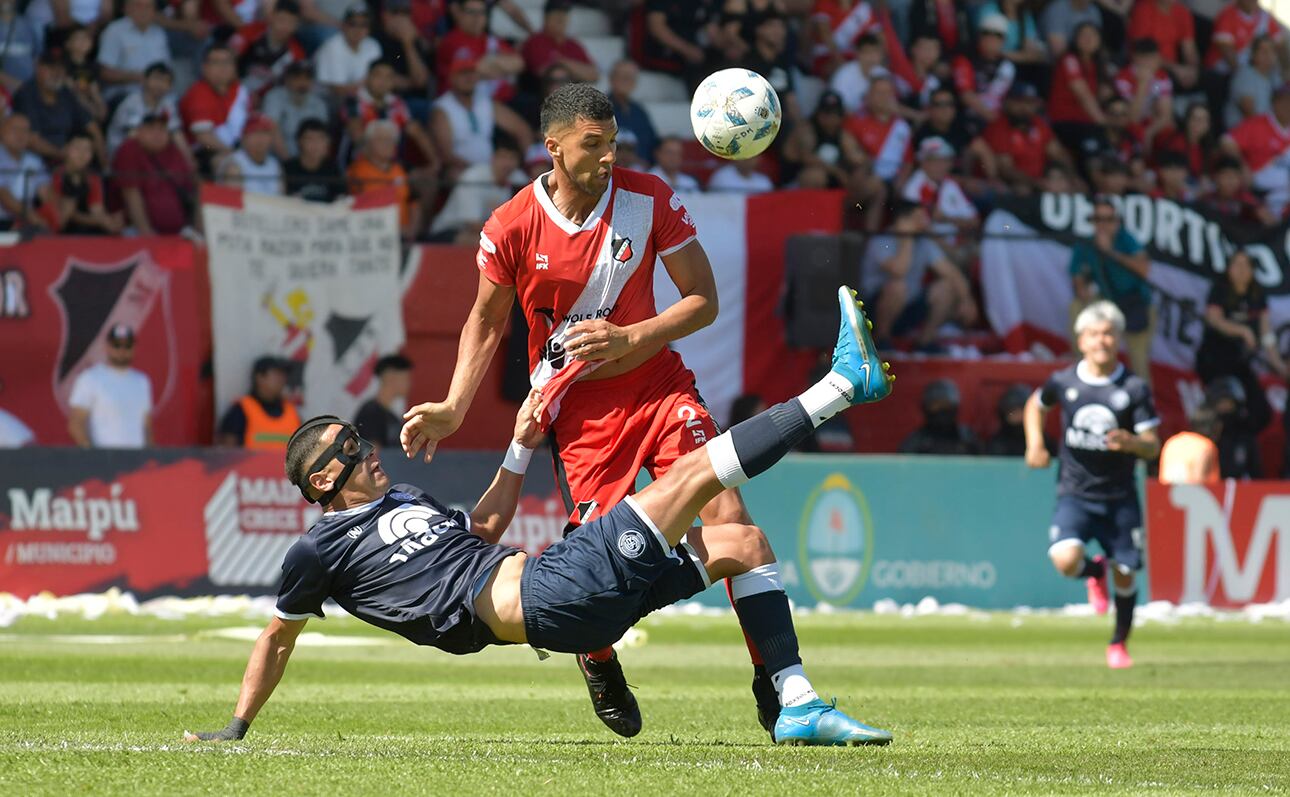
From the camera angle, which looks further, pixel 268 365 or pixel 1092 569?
pixel 268 365

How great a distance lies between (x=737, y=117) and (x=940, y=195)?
41.6 feet

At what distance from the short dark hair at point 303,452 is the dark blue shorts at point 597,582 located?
94 centimetres

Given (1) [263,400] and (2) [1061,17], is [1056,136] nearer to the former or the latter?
(2) [1061,17]

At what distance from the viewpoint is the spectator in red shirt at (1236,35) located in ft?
81.5

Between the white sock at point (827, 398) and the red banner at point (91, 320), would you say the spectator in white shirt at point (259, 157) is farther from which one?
the white sock at point (827, 398)

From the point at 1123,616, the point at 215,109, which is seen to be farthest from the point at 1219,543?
the point at 215,109

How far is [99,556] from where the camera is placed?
1648 cm

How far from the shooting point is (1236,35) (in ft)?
82.3

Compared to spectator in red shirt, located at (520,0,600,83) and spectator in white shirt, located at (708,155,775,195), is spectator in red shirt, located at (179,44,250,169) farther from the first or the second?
spectator in white shirt, located at (708,155,775,195)

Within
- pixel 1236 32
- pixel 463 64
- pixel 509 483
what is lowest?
pixel 509 483

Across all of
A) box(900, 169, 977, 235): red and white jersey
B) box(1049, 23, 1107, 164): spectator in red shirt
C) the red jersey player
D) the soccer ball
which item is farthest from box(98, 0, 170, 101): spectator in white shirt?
the red jersey player

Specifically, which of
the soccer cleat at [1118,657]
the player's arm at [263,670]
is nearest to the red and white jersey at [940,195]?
the soccer cleat at [1118,657]

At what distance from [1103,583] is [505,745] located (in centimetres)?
830

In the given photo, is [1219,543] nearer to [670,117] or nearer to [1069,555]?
[1069,555]
